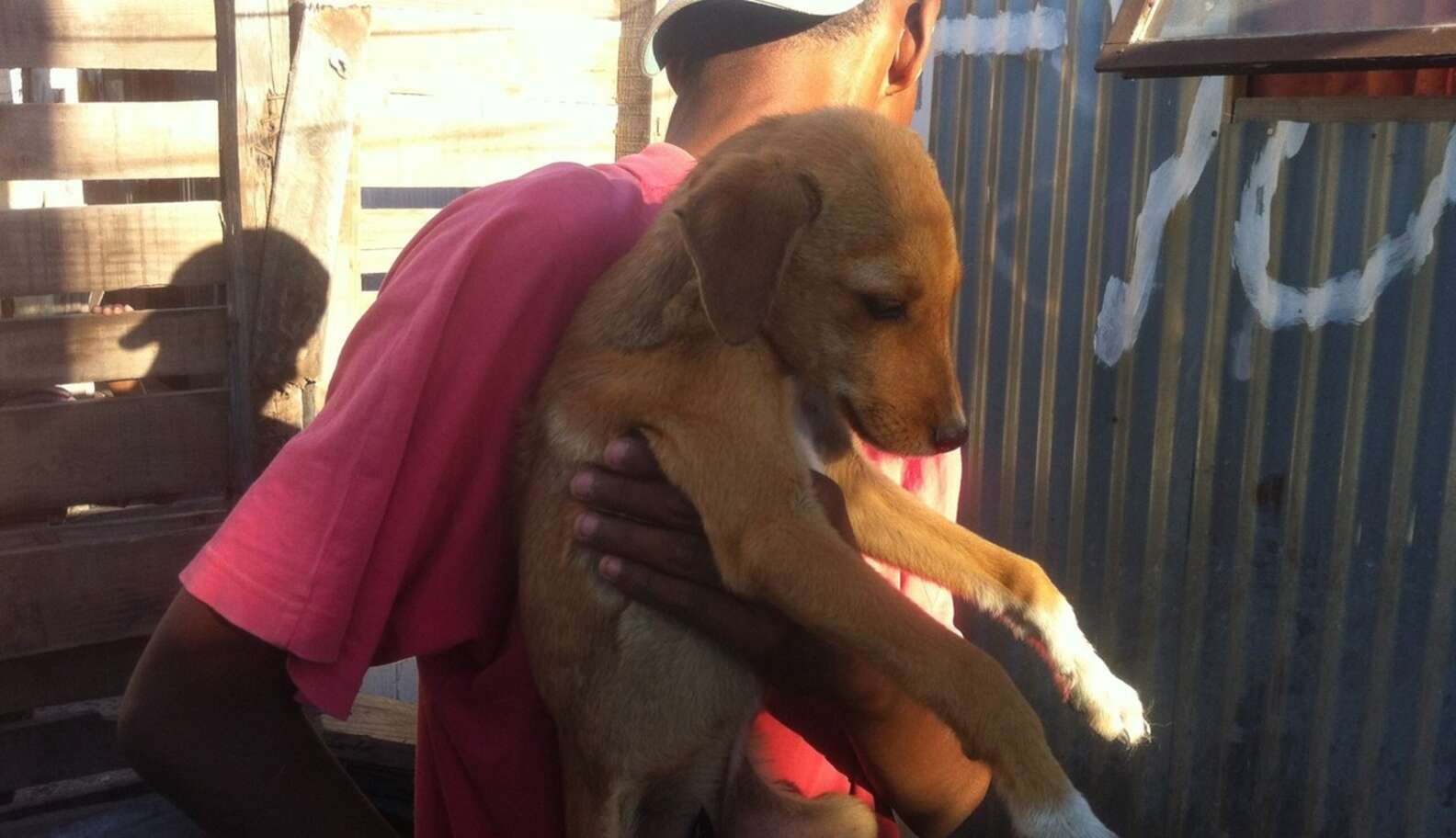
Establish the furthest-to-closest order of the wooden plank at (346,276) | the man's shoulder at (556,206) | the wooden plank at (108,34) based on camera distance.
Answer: the wooden plank at (346,276) → the wooden plank at (108,34) → the man's shoulder at (556,206)

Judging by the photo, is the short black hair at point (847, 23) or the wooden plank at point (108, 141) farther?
the wooden plank at point (108, 141)

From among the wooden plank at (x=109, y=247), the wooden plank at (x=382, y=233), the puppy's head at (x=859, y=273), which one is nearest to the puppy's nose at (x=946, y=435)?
the puppy's head at (x=859, y=273)

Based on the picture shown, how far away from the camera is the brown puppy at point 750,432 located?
1.99 m

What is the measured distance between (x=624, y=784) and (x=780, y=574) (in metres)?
0.46

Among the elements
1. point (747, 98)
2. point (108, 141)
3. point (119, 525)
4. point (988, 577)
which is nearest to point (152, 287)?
point (108, 141)

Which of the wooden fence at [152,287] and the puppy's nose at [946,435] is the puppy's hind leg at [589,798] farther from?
the wooden fence at [152,287]

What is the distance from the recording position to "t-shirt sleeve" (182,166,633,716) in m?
1.77

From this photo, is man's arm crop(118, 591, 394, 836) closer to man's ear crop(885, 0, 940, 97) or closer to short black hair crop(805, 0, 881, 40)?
short black hair crop(805, 0, 881, 40)

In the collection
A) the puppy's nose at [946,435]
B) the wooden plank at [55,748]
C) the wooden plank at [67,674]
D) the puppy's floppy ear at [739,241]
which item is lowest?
the wooden plank at [55,748]

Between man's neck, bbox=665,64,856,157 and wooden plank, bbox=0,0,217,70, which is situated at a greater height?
wooden plank, bbox=0,0,217,70

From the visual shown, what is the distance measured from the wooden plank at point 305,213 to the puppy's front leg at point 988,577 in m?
2.58

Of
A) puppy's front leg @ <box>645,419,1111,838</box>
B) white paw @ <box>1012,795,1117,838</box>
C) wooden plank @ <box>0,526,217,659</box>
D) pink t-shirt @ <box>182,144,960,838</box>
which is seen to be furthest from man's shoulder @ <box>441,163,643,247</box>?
wooden plank @ <box>0,526,217,659</box>

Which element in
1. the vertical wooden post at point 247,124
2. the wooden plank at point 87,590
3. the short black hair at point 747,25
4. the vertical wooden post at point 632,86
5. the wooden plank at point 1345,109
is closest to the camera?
the short black hair at point 747,25

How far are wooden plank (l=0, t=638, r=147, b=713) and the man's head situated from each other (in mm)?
2835
